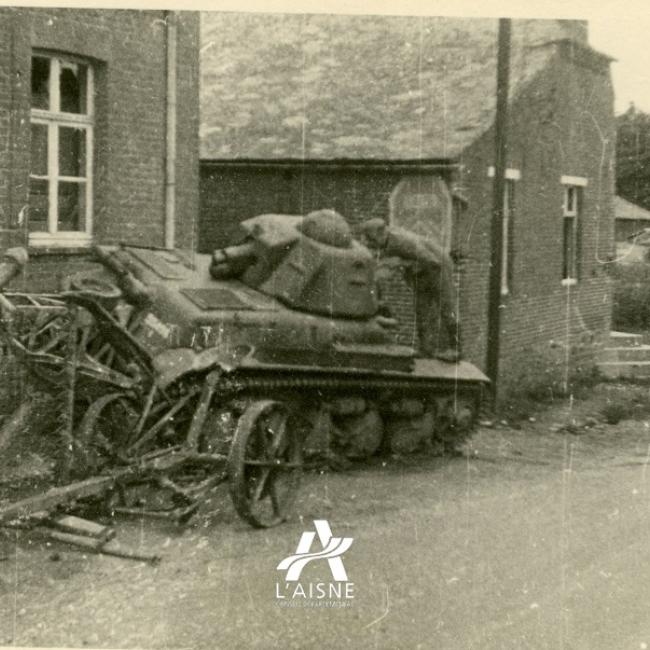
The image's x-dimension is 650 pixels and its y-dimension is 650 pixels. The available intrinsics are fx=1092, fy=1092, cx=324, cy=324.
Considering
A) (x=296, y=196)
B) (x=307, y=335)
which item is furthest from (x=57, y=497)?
(x=296, y=196)

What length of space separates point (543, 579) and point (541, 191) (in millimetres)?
3334

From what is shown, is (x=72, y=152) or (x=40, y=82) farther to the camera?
(x=72, y=152)

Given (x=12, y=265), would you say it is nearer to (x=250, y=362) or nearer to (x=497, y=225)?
(x=250, y=362)

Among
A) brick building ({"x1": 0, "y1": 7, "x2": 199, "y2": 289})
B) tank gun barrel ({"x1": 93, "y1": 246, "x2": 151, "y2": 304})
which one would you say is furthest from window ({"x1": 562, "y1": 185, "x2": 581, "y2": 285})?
tank gun barrel ({"x1": 93, "y1": 246, "x2": 151, "y2": 304})

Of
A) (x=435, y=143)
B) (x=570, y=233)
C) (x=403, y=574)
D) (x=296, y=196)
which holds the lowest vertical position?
(x=403, y=574)

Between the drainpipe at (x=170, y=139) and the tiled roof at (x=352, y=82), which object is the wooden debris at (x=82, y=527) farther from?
the drainpipe at (x=170, y=139)

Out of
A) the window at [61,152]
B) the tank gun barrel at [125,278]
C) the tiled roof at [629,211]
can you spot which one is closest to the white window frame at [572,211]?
the tiled roof at [629,211]

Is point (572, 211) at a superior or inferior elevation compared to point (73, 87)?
inferior

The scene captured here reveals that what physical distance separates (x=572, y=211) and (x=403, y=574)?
3492 mm

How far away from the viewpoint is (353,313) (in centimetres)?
882

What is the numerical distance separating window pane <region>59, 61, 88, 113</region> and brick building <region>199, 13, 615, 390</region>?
1121 millimetres

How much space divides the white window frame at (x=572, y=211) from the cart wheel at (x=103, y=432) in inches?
141

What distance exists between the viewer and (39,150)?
29.0 feet

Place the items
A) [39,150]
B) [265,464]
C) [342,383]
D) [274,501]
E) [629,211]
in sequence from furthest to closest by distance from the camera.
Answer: [39,150] < [342,383] < [629,211] < [274,501] < [265,464]
